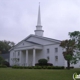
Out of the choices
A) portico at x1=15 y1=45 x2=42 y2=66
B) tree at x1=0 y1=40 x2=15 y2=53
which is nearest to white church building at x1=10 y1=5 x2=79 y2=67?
portico at x1=15 y1=45 x2=42 y2=66

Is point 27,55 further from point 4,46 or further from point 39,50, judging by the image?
point 4,46

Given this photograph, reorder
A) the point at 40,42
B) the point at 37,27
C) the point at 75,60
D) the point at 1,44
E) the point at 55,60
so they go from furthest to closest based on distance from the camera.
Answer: the point at 1,44, the point at 37,27, the point at 40,42, the point at 55,60, the point at 75,60

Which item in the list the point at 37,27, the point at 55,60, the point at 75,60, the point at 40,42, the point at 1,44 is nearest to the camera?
the point at 75,60

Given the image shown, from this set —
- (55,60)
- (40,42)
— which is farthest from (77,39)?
(40,42)

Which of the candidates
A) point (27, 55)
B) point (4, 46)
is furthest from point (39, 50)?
point (4, 46)

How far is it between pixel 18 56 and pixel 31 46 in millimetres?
10500

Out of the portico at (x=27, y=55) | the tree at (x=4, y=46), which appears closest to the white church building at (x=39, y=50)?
the portico at (x=27, y=55)

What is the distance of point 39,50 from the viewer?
161ft

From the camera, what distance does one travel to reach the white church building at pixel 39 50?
4478 centimetres

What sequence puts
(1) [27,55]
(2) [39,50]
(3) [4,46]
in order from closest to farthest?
(1) [27,55] < (2) [39,50] < (3) [4,46]

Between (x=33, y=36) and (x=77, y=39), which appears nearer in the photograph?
(x=77, y=39)

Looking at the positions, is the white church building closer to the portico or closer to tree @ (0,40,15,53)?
the portico

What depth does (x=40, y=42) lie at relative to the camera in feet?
162

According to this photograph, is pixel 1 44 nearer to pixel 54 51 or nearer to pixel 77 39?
pixel 54 51
